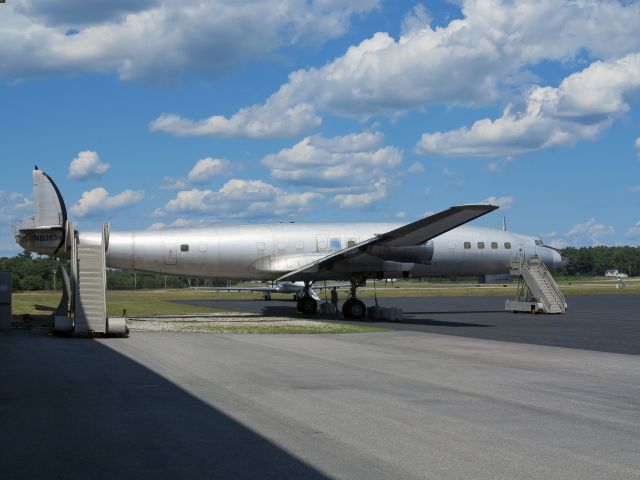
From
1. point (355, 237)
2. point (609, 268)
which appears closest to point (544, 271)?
point (355, 237)

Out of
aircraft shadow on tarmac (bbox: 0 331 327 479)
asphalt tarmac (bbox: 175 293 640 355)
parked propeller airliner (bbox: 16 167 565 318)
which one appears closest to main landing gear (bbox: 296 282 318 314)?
asphalt tarmac (bbox: 175 293 640 355)

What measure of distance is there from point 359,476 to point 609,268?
680ft

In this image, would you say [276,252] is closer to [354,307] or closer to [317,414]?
[354,307]

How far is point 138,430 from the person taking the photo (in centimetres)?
928

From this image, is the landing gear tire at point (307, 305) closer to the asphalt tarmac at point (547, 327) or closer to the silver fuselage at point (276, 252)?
the asphalt tarmac at point (547, 327)

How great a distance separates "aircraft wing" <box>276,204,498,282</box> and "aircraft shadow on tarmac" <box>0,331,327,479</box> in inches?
712

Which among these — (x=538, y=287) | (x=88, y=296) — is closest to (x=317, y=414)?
(x=88, y=296)

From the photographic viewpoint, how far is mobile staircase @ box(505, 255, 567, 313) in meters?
40.6

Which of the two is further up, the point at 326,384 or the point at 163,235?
the point at 163,235

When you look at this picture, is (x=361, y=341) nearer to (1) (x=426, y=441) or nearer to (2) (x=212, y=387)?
(2) (x=212, y=387)

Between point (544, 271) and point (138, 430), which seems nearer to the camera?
point (138, 430)

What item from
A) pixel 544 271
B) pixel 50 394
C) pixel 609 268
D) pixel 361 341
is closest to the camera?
pixel 50 394

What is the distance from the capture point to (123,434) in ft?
29.6

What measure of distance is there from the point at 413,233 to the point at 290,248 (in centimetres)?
683
